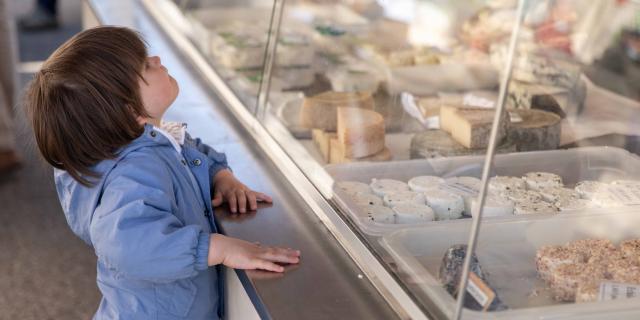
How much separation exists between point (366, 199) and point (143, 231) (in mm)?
426

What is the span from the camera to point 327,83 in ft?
6.81

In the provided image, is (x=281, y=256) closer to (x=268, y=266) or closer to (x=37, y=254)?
(x=268, y=266)

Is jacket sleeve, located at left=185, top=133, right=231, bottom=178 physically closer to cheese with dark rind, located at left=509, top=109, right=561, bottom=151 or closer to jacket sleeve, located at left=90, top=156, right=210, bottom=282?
jacket sleeve, located at left=90, top=156, right=210, bottom=282

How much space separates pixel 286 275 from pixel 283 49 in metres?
1.07

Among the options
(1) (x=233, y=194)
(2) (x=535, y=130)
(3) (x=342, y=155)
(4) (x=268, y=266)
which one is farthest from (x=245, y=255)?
(2) (x=535, y=130)

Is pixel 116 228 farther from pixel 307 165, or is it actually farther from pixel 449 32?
pixel 449 32

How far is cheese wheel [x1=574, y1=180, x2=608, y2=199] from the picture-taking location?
1.48 m

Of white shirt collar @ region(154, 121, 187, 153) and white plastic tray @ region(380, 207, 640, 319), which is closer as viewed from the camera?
white plastic tray @ region(380, 207, 640, 319)

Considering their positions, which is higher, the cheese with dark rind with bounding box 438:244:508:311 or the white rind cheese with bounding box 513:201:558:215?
the cheese with dark rind with bounding box 438:244:508:311

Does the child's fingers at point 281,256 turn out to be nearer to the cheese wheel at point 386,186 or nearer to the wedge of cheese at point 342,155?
Result: the cheese wheel at point 386,186

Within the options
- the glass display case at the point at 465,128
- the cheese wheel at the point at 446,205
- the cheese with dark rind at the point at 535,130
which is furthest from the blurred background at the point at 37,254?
the cheese with dark rind at the point at 535,130

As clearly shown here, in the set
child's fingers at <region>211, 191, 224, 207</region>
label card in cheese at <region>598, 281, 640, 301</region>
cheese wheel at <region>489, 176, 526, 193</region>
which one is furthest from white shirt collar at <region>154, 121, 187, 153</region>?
label card in cheese at <region>598, 281, 640, 301</region>

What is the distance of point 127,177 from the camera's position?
1.24 metres

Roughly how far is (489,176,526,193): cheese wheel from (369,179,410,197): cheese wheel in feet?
0.52
